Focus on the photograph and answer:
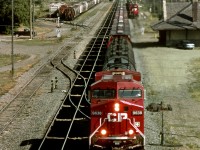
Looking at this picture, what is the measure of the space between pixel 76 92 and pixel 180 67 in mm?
14737

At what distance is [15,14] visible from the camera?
6662 cm

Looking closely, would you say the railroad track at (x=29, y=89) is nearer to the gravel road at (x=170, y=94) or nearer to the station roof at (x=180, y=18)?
the gravel road at (x=170, y=94)

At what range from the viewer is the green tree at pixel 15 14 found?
66.3m

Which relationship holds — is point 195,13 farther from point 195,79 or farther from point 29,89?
point 29,89

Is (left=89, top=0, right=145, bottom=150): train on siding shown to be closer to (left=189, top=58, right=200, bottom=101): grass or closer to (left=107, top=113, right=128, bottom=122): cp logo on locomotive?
(left=107, top=113, right=128, bottom=122): cp logo on locomotive

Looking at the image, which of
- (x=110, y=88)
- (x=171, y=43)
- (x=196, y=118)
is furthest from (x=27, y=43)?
(x=110, y=88)

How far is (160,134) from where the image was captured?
21.8 metres

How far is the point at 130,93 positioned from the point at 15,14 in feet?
171

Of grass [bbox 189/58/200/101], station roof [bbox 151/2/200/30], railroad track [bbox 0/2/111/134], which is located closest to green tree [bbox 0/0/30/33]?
railroad track [bbox 0/2/111/134]

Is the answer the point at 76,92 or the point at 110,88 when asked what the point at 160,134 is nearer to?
the point at 110,88

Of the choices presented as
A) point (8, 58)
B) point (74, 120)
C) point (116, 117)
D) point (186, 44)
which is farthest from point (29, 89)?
point (186, 44)

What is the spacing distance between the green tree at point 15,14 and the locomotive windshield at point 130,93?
51.8 m

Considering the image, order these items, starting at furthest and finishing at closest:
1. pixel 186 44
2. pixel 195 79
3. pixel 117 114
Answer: pixel 186 44 → pixel 195 79 → pixel 117 114

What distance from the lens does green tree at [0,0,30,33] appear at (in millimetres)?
66312
